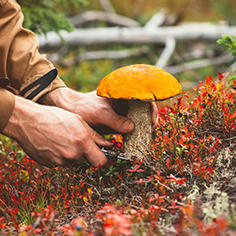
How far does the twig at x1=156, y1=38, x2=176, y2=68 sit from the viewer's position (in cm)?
576

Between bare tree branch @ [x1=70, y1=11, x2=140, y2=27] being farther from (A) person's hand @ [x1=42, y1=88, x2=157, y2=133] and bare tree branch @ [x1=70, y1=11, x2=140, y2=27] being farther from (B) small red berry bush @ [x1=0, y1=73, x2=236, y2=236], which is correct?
(B) small red berry bush @ [x1=0, y1=73, x2=236, y2=236]

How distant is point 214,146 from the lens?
2.14 m

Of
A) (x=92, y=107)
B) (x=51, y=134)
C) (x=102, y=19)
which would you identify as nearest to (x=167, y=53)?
(x=102, y=19)

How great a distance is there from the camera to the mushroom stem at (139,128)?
92.0 inches

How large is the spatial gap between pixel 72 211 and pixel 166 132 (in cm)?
105

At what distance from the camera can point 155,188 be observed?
79.4 inches

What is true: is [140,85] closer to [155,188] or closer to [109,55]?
[155,188]

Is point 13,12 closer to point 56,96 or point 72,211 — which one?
point 56,96

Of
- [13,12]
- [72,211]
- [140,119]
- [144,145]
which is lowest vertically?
[72,211]

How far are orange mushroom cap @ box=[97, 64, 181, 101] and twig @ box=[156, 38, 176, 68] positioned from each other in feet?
12.0

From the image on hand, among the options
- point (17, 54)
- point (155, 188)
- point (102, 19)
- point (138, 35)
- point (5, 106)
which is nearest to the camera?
point (155, 188)

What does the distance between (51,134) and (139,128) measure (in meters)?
0.75

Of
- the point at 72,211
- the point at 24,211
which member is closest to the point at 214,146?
the point at 72,211

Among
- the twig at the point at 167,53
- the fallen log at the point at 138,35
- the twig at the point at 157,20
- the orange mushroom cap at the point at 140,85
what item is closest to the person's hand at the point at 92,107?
the orange mushroom cap at the point at 140,85
